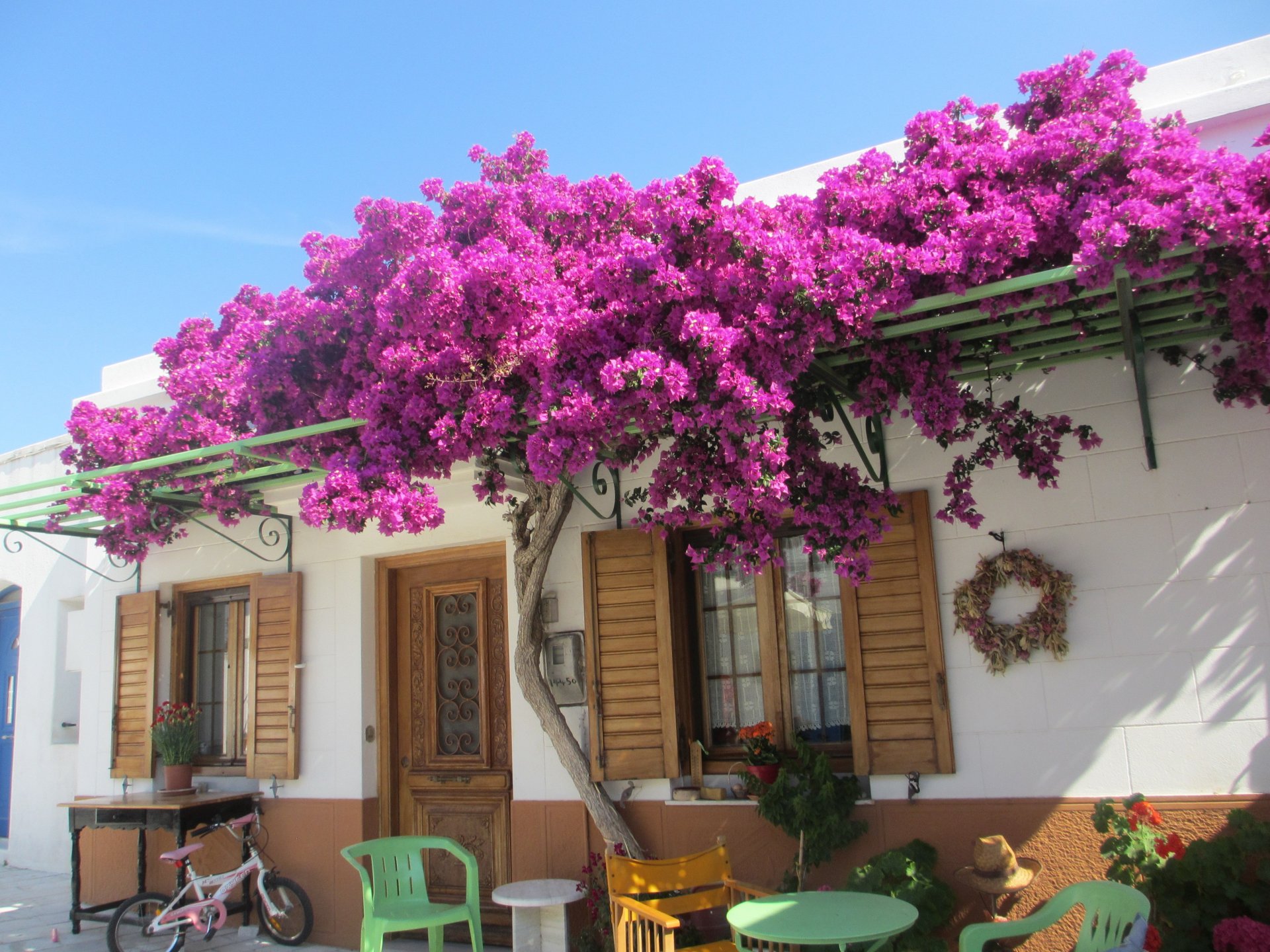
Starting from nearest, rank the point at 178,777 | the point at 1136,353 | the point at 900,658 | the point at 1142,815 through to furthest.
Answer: the point at 1142,815
the point at 1136,353
the point at 900,658
the point at 178,777

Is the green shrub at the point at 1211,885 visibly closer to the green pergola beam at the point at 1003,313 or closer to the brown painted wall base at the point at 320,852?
the green pergola beam at the point at 1003,313

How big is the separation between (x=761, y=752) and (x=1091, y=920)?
190 cm

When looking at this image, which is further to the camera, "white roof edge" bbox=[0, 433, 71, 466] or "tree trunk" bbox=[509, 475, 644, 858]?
"white roof edge" bbox=[0, 433, 71, 466]

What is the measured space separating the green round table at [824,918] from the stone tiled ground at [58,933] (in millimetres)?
2757

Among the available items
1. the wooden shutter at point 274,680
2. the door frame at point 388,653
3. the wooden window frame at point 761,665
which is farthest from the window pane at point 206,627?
the wooden window frame at point 761,665

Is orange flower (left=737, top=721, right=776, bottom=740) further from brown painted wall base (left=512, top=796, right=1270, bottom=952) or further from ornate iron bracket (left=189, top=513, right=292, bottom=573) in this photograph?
ornate iron bracket (left=189, top=513, right=292, bottom=573)

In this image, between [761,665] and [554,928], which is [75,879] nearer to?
[554,928]

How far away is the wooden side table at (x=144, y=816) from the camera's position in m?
6.08

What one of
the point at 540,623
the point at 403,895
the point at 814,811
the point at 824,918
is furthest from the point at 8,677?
the point at 824,918

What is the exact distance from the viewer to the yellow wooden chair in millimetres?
4023

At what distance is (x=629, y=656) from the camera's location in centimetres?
533

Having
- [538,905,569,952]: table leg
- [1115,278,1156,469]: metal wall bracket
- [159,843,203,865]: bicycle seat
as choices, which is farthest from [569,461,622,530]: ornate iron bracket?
[159,843,203,865]: bicycle seat

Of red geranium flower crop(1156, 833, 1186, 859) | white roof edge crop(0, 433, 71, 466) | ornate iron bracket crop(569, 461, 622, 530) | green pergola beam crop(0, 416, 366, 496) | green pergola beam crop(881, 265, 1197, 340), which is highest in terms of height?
white roof edge crop(0, 433, 71, 466)

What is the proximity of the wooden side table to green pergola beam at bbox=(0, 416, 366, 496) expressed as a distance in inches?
84.2
